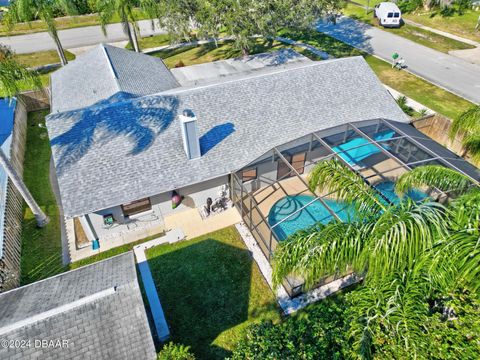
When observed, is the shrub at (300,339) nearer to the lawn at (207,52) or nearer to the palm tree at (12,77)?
the palm tree at (12,77)

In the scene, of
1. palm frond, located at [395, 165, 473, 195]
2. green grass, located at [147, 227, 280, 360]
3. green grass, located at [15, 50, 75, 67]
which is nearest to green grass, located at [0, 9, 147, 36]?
green grass, located at [15, 50, 75, 67]

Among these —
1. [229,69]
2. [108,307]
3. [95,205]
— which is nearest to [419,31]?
[229,69]

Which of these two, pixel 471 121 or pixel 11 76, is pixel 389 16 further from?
pixel 11 76

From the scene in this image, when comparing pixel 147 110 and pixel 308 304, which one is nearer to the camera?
pixel 308 304

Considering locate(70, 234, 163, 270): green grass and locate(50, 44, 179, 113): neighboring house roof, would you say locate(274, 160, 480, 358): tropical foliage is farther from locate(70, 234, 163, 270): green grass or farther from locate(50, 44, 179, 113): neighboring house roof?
locate(50, 44, 179, 113): neighboring house roof

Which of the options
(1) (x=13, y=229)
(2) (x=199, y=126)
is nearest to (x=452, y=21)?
(2) (x=199, y=126)

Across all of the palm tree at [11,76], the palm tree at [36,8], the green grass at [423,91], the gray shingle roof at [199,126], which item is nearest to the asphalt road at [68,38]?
the palm tree at [36,8]

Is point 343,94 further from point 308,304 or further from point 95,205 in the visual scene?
point 95,205
